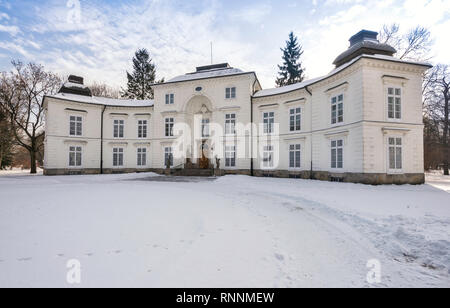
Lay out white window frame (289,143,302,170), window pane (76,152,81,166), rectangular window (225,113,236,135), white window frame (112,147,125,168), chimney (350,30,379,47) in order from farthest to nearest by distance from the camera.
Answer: white window frame (112,147,125,168), window pane (76,152,81,166), rectangular window (225,113,236,135), white window frame (289,143,302,170), chimney (350,30,379,47)

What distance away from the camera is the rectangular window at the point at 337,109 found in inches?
606

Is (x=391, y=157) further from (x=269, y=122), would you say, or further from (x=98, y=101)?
(x=98, y=101)

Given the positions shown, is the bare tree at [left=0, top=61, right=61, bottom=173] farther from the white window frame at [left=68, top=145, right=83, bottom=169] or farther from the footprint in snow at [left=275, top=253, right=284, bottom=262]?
the footprint in snow at [left=275, top=253, right=284, bottom=262]

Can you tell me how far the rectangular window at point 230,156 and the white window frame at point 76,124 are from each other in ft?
56.3

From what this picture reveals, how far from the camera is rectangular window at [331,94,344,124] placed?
50.5 feet

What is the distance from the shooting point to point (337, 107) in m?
15.7

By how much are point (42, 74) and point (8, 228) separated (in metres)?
33.1

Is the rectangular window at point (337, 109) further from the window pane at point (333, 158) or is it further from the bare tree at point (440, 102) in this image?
the bare tree at point (440, 102)

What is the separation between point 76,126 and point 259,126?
823 inches

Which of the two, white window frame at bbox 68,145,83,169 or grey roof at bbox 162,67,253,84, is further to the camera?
white window frame at bbox 68,145,83,169

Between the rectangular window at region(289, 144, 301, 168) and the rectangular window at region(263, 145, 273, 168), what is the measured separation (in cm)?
196
